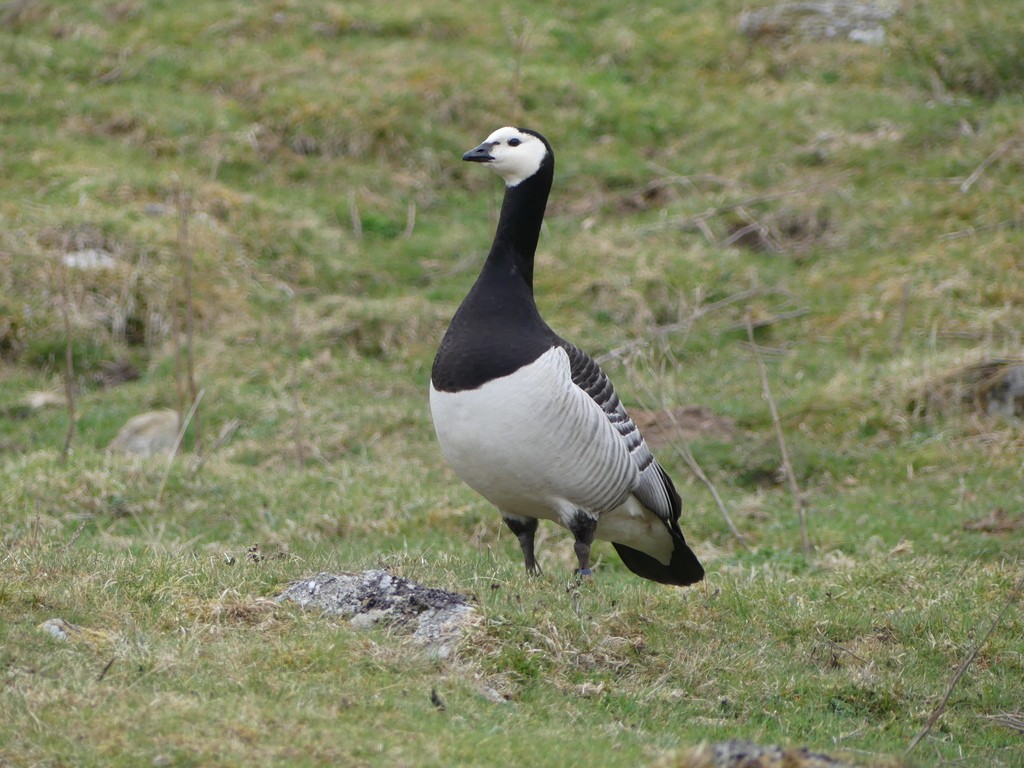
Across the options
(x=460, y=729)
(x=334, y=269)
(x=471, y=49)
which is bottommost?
(x=334, y=269)

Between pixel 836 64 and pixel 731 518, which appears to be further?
pixel 836 64

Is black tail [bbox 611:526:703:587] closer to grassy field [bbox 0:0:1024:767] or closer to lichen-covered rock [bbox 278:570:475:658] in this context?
grassy field [bbox 0:0:1024:767]

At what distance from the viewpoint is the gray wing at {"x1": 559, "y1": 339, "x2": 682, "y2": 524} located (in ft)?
21.2

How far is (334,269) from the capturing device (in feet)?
49.1

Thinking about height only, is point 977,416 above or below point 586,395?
below

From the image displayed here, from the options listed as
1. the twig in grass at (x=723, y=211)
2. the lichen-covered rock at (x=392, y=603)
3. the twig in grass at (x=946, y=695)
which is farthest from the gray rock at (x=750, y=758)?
the twig in grass at (x=723, y=211)

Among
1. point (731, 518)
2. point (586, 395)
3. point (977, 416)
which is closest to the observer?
point (586, 395)

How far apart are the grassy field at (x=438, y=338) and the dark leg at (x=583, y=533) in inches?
8.2

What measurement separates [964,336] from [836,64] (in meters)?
7.78

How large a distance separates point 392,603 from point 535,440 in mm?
1063

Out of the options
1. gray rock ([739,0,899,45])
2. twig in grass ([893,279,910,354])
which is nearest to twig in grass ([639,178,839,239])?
twig in grass ([893,279,910,354])

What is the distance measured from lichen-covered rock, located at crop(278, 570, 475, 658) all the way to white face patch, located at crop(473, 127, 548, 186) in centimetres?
236

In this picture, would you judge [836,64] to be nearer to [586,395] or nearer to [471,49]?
[471,49]

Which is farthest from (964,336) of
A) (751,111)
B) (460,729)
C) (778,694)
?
(460,729)
